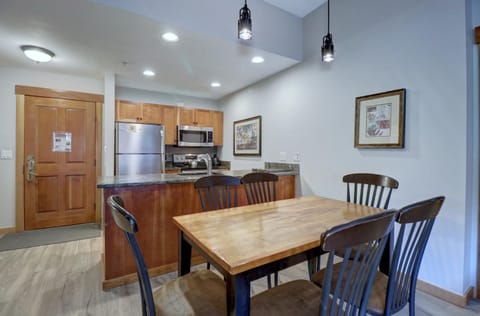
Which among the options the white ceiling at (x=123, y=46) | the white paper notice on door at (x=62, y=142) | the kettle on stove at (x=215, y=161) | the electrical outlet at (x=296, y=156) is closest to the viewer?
the white ceiling at (x=123, y=46)

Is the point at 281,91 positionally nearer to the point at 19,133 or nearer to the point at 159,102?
Result: the point at 159,102

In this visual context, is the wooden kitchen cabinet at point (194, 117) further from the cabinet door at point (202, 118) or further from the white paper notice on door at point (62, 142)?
the white paper notice on door at point (62, 142)

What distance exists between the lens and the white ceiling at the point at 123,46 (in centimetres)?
207

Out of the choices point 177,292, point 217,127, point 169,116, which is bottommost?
point 177,292

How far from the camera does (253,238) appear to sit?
115cm

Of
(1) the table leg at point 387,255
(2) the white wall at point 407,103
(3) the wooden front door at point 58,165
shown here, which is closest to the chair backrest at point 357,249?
(1) the table leg at point 387,255

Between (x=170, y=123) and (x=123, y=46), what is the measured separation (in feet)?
6.56

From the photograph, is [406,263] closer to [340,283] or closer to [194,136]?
[340,283]

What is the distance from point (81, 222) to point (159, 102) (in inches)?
100

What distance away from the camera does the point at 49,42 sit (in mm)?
2584

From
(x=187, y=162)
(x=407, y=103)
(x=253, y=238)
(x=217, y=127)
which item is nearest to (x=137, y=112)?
(x=187, y=162)

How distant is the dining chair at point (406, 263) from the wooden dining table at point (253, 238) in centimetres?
33

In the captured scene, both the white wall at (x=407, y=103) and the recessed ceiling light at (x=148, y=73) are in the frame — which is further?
the recessed ceiling light at (x=148, y=73)

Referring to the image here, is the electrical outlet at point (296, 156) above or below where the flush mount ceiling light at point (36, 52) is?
below
